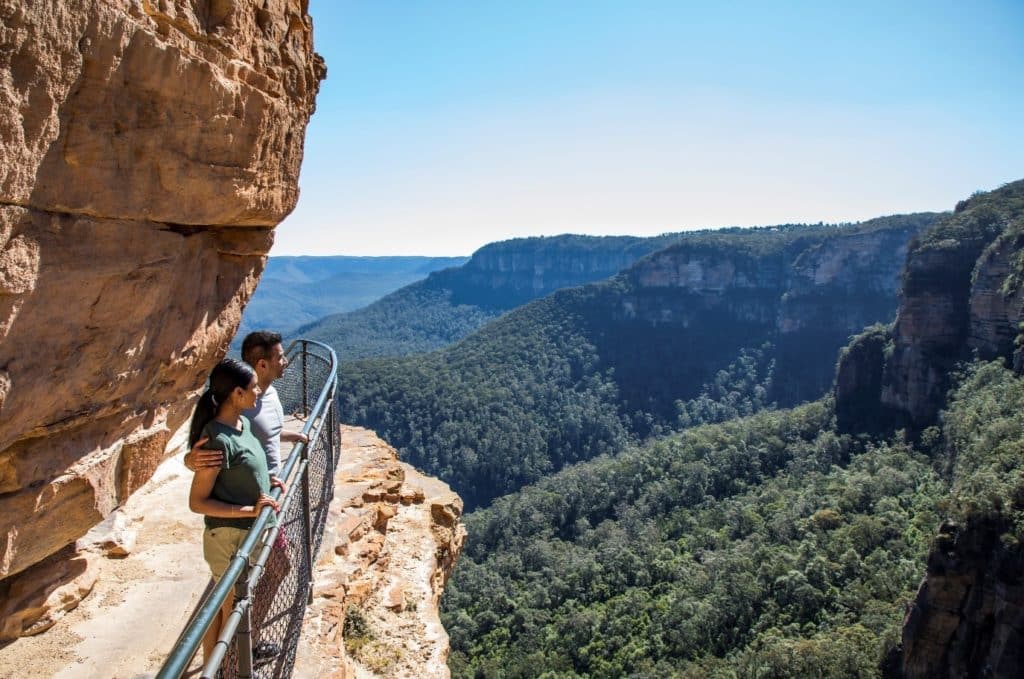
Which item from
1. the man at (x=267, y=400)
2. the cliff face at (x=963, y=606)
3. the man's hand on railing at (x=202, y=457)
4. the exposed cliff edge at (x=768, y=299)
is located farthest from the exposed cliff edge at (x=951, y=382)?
the exposed cliff edge at (x=768, y=299)

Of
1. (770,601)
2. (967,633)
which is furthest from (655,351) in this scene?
(967,633)

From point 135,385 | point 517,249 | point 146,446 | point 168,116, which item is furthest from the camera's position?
point 517,249

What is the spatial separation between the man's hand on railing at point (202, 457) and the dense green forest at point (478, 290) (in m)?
137

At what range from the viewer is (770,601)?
2817 cm

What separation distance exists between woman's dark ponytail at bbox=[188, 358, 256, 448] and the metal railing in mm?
557

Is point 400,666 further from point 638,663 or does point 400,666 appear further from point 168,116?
point 638,663

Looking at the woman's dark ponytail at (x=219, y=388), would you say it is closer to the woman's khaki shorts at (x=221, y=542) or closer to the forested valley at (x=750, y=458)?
the woman's khaki shorts at (x=221, y=542)

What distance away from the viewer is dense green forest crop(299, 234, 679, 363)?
5842 inches

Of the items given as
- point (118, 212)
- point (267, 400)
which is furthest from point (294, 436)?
point (118, 212)

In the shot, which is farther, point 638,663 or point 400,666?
point 638,663

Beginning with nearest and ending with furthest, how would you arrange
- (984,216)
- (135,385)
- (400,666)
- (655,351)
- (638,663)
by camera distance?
1. (135,385)
2. (400,666)
3. (638,663)
4. (984,216)
5. (655,351)

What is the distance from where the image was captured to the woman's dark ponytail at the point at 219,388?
374cm

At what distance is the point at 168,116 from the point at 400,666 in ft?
14.5

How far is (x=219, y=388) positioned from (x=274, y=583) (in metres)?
1.39
